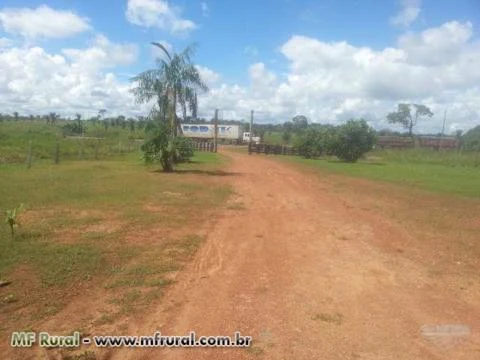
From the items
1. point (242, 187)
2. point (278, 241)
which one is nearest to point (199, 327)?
point (278, 241)

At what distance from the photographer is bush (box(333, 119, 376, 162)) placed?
40375 millimetres

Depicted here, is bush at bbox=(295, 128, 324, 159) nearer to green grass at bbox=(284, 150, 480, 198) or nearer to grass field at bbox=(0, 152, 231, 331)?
green grass at bbox=(284, 150, 480, 198)

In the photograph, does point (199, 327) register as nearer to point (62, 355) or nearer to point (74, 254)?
point (62, 355)

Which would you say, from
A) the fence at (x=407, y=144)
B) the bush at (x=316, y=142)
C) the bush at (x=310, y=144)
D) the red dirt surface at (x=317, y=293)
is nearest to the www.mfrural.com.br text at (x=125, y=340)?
the red dirt surface at (x=317, y=293)

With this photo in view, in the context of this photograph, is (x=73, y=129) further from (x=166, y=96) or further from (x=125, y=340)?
(x=125, y=340)

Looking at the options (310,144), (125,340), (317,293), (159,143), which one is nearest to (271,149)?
(310,144)

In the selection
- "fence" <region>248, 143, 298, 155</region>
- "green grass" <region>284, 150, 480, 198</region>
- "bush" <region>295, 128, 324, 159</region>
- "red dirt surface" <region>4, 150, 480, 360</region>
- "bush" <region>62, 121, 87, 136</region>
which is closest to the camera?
"red dirt surface" <region>4, 150, 480, 360</region>

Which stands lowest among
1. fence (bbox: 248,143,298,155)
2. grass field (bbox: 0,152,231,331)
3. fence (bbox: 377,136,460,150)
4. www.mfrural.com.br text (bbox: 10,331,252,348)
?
fence (bbox: 248,143,298,155)

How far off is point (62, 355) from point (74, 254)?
3.47 metres

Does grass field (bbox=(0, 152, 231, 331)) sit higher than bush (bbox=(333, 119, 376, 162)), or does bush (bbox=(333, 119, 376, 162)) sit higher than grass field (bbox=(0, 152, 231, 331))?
bush (bbox=(333, 119, 376, 162))

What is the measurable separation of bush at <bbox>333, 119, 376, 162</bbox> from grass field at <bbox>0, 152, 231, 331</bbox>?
26.4m

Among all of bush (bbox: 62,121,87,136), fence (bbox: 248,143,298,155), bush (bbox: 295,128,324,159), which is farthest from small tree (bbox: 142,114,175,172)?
bush (bbox: 62,121,87,136)

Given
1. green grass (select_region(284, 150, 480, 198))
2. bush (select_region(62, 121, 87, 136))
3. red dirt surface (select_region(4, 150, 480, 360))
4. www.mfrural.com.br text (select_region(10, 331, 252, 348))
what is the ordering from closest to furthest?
www.mfrural.com.br text (select_region(10, 331, 252, 348)) → red dirt surface (select_region(4, 150, 480, 360)) → green grass (select_region(284, 150, 480, 198)) → bush (select_region(62, 121, 87, 136))

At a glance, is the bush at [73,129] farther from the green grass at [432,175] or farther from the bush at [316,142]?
the green grass at [432,175]
